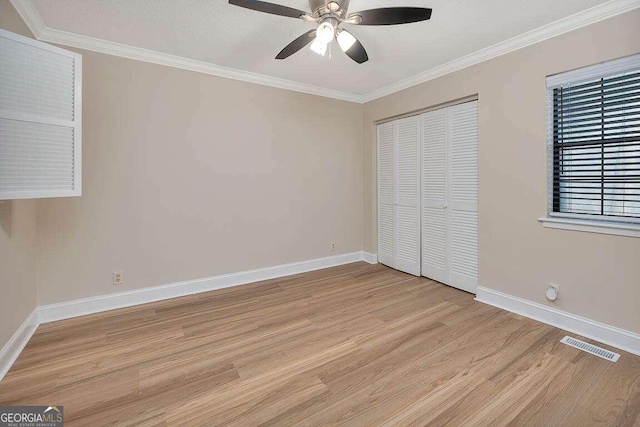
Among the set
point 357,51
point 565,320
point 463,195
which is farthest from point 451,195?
point 357,51

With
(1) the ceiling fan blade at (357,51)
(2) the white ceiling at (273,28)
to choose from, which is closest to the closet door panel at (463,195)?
(2) the white ceiling at (273,28)

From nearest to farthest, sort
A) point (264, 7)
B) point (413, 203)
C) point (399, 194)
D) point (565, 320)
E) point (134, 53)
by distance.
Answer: point (264, 7)
point (565, 320)
point (134, 53)
point (413, 203)
point (399, 194)

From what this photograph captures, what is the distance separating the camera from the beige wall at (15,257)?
6.53 ft

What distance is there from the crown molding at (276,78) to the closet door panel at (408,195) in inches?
23.6

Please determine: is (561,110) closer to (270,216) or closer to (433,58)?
(433,58)

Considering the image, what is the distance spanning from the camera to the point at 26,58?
1849 mm

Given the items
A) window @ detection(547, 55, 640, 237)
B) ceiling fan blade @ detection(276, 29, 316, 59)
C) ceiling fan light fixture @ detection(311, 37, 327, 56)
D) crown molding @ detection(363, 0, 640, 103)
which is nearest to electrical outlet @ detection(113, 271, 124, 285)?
ceiling fan blade @ detection(276, 29, 316, 59)

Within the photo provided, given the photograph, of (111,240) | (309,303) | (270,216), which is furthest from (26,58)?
(309,303)

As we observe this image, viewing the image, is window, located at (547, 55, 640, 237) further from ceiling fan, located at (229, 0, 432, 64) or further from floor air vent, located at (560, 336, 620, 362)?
ceiling fan, located at (229, 0, 432, 64)

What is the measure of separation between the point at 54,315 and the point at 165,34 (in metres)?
2.73

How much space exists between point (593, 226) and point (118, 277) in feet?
13.9

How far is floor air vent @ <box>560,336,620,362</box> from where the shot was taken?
2.09m

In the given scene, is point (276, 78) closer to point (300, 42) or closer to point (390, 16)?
point (300, 42)

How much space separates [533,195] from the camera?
2.65m
